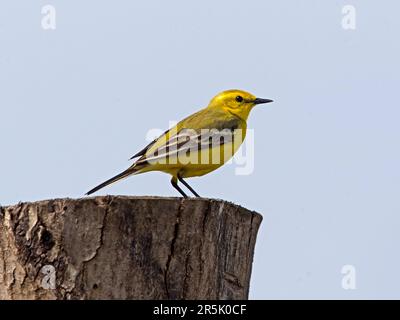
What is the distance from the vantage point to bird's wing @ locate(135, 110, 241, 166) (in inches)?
391

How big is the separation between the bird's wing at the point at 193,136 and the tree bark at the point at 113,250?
3187mm

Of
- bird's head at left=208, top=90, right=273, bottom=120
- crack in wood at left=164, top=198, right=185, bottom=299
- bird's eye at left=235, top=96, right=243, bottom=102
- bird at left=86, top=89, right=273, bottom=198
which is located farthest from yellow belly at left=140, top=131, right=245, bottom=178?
crack in wood at left=164, top=198, right=185, bottom=299

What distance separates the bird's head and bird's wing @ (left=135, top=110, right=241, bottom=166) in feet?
1.11

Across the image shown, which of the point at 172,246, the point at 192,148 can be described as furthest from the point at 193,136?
the point at 172,246

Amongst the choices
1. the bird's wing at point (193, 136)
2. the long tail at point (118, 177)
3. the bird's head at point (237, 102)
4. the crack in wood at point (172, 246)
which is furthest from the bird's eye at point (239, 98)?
the crack in wood at point (172, 246)

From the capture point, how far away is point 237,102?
38.9 feet

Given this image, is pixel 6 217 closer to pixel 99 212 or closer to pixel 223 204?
pixel 99 212

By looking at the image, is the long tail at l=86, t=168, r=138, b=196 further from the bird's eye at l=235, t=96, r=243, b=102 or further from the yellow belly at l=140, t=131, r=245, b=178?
the bird's eye at l=235, t=96, r=243, b=102

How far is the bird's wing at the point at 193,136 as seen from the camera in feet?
32.6

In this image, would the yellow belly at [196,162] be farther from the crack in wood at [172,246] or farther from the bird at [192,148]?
the crack in wood at [172,246]

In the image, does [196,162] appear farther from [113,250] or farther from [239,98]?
[113,250]

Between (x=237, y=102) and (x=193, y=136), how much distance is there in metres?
1.61

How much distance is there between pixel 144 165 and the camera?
9.79 m
